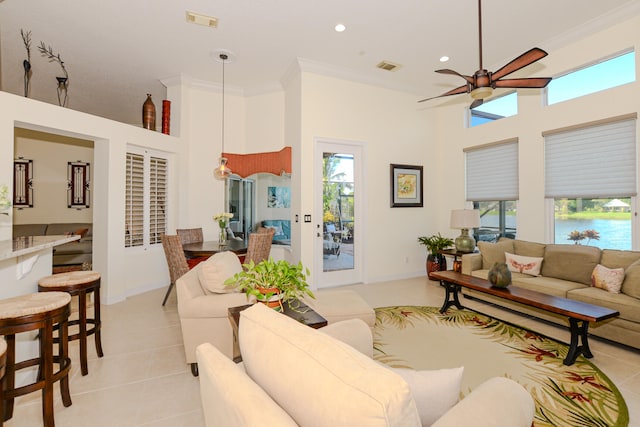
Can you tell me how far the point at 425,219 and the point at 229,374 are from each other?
554cm

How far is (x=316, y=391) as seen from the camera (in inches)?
30.4

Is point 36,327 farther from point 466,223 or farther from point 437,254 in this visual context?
point 437,254

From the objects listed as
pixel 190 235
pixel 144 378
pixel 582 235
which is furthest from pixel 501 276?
pixel 190 235

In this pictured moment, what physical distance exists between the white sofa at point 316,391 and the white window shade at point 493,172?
4.53m

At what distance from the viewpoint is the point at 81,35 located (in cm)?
399

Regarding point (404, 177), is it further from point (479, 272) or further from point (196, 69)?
point (196, 69)

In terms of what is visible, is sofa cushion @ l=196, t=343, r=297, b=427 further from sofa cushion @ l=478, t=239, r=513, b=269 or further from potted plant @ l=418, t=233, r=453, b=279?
potted plant @ l=418, t=233, r=453, b=279

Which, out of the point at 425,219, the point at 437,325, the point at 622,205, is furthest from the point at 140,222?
the point at 622,205

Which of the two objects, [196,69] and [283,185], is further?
[283,185]

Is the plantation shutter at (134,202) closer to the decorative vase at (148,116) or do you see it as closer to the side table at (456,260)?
the decorative vase at (148,116)

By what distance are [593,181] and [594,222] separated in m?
0.54

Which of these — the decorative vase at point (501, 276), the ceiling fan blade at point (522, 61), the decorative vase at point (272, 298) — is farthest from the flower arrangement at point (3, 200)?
the decorative vase at point (501, 276)

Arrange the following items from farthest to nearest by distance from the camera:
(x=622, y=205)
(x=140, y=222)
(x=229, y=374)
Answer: (x=140, y=222) < (x=622, y=205) < (x=229, y=374)

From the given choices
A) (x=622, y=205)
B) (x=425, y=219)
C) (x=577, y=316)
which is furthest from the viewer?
(x=425, y=219)
